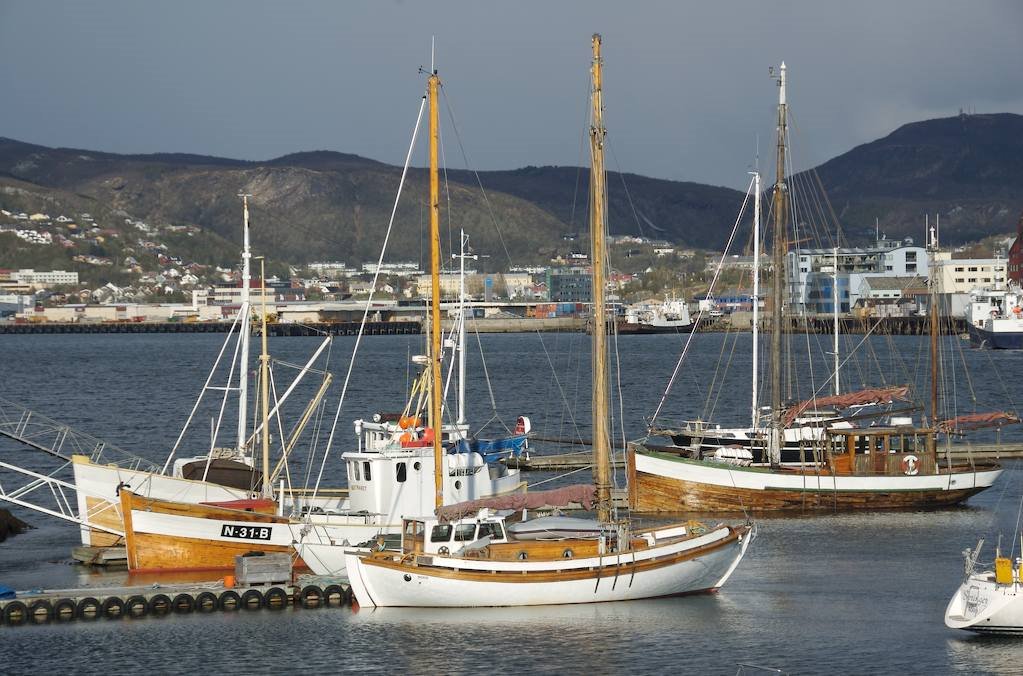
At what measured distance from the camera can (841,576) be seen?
33656 millimetres

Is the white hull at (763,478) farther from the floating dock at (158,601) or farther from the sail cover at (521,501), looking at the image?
the floating dock at (158,601)

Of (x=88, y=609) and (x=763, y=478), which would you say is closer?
(x=88, y=609)

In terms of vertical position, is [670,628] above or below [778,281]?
below

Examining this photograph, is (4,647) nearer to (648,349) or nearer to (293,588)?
(293,588)

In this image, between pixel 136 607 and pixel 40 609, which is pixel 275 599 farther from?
pixel 40 609

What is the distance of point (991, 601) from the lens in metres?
26.3

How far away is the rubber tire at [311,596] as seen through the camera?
101 ft

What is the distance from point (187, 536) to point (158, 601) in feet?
11.6

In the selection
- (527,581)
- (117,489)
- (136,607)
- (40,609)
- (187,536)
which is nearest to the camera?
(527,581)

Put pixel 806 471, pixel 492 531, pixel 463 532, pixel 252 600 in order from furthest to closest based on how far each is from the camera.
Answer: pixel 806 471 → pixel 252 600 → pixel 492 531 → pixel 463 532

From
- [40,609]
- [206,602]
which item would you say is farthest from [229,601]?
[40,609]

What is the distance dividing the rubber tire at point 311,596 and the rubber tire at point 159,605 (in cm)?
276

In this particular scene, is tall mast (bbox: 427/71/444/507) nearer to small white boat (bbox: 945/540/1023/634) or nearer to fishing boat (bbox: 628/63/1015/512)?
small white boat (bbox: 945/540/1023/634)

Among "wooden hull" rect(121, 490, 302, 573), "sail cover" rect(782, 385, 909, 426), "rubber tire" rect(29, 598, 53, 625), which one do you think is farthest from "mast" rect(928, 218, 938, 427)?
"rubber tire" rect(29, 598, 53, 625)
